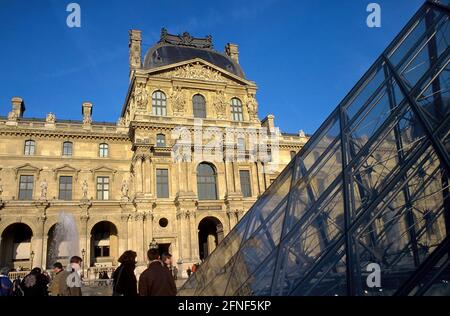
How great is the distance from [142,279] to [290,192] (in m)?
3.51

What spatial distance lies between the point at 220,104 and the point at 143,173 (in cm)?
1064

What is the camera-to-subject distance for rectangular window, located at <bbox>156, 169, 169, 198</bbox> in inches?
1270

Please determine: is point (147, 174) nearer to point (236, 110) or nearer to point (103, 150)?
point (103, 150)

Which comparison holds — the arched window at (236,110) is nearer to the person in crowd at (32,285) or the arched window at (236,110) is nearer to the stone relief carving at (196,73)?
the stone relief carving at (196,73)

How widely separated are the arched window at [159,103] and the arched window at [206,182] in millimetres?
6368

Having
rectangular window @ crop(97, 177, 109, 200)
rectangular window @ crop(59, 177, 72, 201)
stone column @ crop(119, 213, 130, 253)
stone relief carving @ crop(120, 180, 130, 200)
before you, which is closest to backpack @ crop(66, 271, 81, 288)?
stone column @ crop(119, 213, 130, 253)

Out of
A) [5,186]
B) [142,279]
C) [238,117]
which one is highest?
[238,117]

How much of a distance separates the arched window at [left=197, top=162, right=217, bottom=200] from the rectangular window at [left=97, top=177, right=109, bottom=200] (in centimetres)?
880

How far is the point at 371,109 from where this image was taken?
7.23m

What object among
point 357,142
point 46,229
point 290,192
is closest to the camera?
point 357,142

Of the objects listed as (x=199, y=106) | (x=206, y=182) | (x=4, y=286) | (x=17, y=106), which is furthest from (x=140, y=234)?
(x=4, y=286)
